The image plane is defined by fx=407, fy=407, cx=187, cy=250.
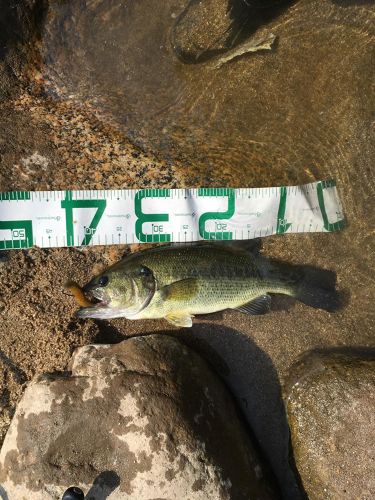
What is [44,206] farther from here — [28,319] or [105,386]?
[105,386]

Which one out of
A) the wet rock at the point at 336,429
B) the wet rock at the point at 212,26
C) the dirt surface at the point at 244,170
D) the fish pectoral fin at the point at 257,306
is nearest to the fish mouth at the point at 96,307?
the dirt surface at the point at 244,170

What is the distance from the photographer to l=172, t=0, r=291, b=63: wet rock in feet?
12.8

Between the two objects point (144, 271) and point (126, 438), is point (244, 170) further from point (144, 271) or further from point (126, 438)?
point (126, 438)

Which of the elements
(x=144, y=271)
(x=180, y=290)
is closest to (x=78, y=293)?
(x=144, y=271)

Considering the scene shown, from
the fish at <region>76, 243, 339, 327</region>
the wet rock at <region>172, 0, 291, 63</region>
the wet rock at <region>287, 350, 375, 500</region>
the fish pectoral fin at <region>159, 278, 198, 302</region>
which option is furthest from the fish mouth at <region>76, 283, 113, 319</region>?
the wet rock at <region>172, 0, 291, 63</region>

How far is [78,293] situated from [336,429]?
8.41 feet

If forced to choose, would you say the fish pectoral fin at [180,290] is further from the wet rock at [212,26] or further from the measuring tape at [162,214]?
the wet rock at [212,26]

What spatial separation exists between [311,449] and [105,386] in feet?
6.30

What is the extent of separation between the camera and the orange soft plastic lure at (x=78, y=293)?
353 centimetres

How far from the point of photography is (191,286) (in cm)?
362

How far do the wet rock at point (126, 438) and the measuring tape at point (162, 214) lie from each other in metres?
1.14

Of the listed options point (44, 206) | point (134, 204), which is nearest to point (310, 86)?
point (134, 204)

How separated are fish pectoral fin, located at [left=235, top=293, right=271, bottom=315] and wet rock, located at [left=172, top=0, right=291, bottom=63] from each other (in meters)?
2.37

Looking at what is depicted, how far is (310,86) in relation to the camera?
12.9 feet
